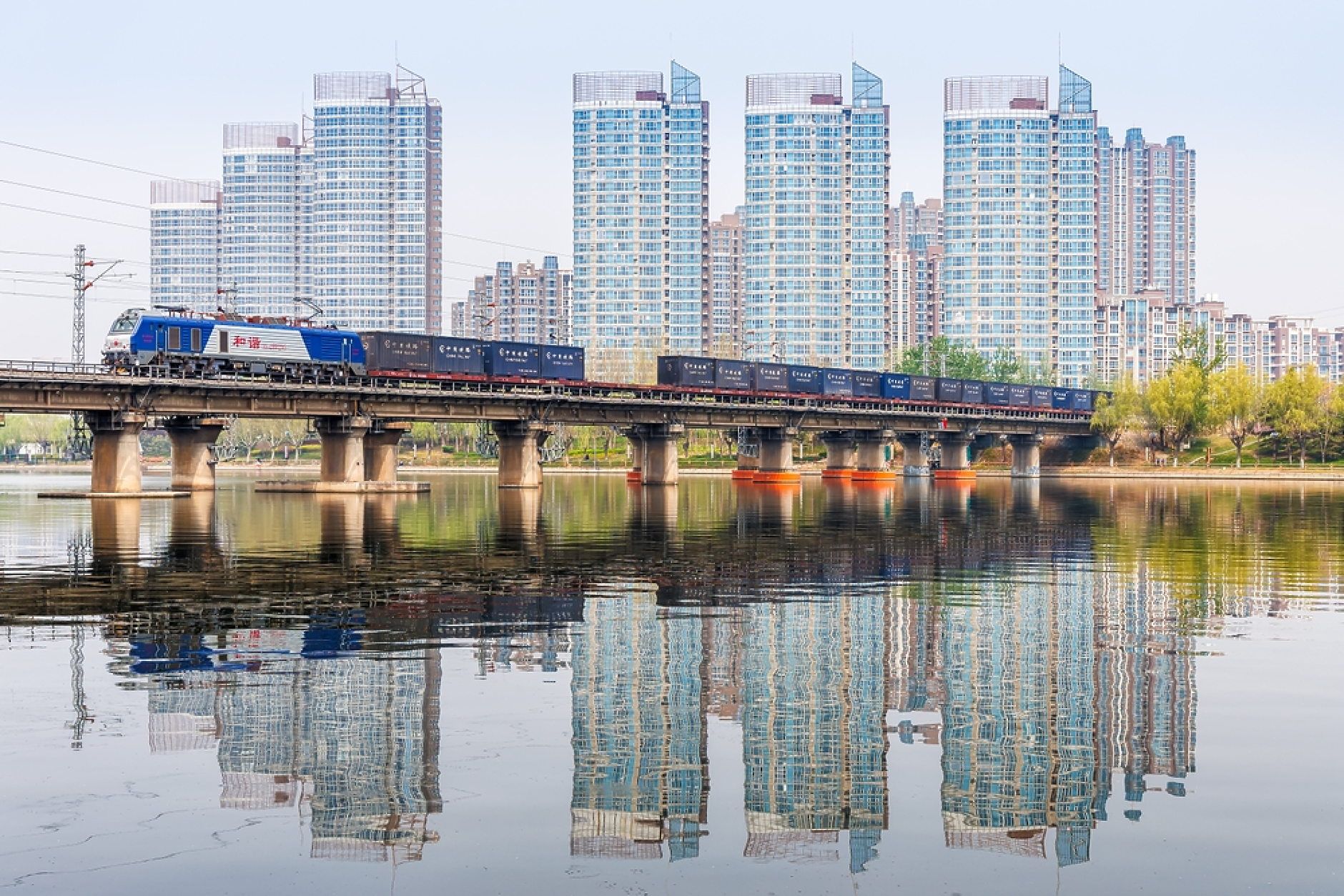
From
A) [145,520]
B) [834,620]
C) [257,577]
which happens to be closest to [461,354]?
[145,520]

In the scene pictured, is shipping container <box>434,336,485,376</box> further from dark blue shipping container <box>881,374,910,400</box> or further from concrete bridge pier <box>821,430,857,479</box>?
dark blue shipping container <box>881,374,910,400</box>

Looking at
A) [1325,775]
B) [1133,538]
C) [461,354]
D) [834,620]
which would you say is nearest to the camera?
[1325,775]

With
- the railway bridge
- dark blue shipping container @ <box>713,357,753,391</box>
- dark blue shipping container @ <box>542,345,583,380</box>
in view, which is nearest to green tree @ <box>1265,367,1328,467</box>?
the railway bridge

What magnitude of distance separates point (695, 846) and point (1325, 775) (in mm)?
7445

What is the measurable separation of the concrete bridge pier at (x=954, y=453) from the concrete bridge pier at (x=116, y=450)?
300 feet

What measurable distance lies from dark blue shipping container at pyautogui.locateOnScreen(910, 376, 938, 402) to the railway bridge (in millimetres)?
1942

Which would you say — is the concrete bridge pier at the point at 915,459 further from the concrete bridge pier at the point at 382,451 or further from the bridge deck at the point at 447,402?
the concrete bridge pier at the point at 382,451

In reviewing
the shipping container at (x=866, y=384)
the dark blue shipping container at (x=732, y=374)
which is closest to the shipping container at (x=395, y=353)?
the dark blue shipping container at (x=732, y=374)

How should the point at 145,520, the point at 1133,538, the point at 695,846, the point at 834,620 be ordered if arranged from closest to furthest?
the point at 695,846, the point at 834,620, the point at 1133,538, the point at 145,520

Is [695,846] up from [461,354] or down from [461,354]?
down

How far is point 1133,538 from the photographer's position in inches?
2116

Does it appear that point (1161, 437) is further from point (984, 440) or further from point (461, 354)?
point (461, 354)

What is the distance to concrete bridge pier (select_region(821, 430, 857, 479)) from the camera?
14850 cm

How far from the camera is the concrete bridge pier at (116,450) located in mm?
82250
